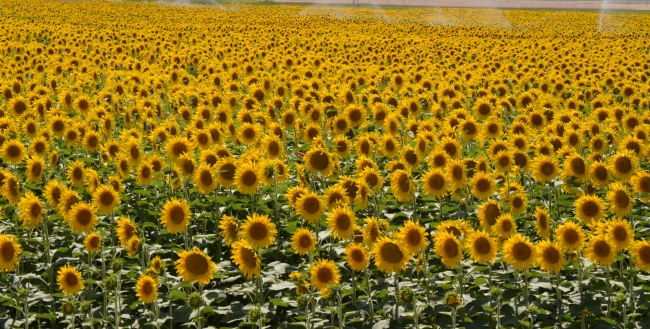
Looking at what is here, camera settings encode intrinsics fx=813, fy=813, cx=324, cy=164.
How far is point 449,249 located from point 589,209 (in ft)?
5.21

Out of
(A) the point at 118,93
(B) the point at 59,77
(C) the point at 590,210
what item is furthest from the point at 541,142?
(B) the point at 59,77

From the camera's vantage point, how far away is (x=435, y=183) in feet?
24.3

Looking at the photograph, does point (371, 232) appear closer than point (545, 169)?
Yes

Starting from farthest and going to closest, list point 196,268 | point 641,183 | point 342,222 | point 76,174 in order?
1. point 76,174
2. point 641,183
3. point 342,222
4. point 196,268

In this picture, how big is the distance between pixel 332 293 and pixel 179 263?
114cm

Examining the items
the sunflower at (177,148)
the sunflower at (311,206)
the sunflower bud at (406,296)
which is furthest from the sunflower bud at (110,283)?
the sunflower at (177,148)

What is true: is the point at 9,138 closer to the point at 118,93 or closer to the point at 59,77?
the point at 118,93

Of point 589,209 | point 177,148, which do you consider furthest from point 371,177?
point 177,148

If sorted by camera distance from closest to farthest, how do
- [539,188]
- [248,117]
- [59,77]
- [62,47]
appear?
[539,188], [248,117], [59,77], [62,47]

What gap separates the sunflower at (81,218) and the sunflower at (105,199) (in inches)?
16.1

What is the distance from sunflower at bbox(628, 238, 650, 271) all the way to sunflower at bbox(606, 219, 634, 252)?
66 mm

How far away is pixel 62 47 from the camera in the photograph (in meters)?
21.0

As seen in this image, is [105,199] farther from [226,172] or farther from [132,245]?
[226,172]

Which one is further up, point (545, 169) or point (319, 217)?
point (545, 169)
